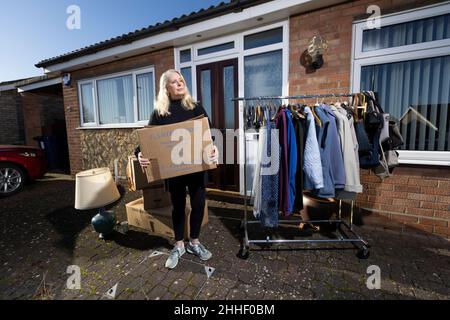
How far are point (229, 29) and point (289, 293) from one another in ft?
12.0

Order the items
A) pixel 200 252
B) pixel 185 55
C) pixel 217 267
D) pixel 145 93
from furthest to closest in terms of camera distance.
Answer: pixel 145 93 → pixel 185 55 → pixel 200 252 → pixel 217 267

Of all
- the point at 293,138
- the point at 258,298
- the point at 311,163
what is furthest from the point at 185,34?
the point at 258,298

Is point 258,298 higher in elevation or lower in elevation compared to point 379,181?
lower

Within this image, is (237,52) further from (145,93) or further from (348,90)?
(145,93)

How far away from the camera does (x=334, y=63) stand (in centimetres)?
296

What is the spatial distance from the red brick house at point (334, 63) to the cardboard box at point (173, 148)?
6.75 feet

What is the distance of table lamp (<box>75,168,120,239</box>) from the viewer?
2.36 meters

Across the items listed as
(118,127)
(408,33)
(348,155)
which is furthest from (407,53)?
(118,127)

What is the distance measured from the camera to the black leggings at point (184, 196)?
197cm

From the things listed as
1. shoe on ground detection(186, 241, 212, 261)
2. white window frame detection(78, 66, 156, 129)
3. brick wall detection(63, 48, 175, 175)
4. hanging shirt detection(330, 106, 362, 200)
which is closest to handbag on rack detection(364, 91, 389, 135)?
hanging shirt detection(330, 106, 362, 200)

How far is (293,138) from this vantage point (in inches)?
75.1

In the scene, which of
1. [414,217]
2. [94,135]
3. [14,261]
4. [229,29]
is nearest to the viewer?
[14,261]

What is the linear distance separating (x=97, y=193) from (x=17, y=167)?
385 cm

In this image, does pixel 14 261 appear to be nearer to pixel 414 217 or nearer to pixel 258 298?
pixel 258 298
